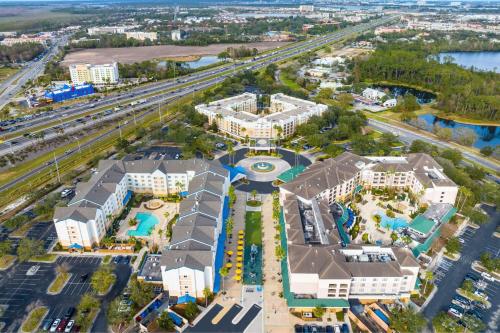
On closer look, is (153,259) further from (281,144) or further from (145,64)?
(145,64)

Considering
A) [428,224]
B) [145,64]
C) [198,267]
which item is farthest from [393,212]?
[145,64]

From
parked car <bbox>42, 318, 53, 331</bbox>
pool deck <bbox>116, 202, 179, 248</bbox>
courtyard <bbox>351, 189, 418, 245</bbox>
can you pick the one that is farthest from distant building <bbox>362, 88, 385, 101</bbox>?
parked car <bbox>42, 318, 53, 331</bbox>

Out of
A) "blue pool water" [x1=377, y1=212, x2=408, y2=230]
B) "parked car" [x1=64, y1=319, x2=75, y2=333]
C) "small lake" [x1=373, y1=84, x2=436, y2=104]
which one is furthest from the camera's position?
"small lake" [x1=373, y1=84, x2=436, y2=104]

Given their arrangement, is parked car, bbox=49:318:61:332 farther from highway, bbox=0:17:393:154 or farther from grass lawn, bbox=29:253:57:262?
highway, bbox=0:17:393:154

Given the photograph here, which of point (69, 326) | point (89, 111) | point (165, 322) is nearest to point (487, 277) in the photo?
point (165, 322)

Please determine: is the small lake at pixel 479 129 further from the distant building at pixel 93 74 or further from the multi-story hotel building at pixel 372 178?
the distant building at pixel 93 74

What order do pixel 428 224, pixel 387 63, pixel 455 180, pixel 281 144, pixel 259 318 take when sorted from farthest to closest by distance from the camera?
pixel 387 63 < pixel 281 144 < pixel 455 180 < pixel 428 224 < pixel 259 318
